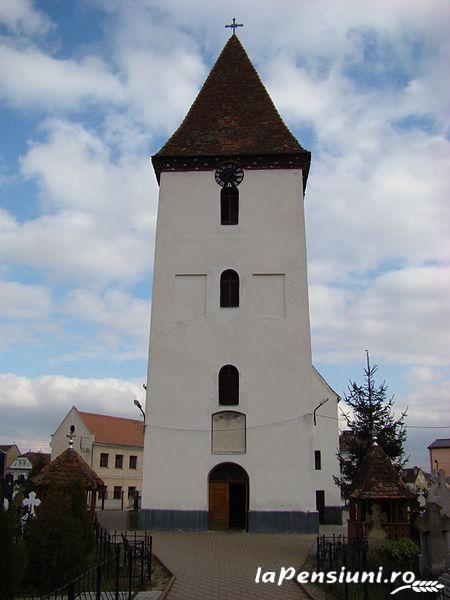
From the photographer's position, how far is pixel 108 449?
5841 centimetres

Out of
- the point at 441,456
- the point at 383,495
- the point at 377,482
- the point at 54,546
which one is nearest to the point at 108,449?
the point at 441,456

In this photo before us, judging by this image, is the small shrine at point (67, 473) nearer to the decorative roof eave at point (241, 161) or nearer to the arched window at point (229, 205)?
the arched window at point (229, 205)

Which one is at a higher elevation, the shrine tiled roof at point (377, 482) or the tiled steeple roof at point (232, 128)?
the tiled steeple roof at point (232, 128)

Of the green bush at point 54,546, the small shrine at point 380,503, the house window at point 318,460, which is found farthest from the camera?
the house window at point 318,460

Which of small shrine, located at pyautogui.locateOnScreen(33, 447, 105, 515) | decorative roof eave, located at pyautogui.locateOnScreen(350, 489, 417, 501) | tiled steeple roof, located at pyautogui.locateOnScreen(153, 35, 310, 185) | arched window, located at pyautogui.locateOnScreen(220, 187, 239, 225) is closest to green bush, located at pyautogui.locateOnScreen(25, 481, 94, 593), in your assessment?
small shrine, located at pyautogui.locateOnScreen(33, 447, 105, 515)

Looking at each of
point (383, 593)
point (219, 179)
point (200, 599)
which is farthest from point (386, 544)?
point (219, 179)

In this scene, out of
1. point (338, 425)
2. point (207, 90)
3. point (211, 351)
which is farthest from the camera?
point (338, 425)

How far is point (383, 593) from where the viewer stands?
1165 centimetres

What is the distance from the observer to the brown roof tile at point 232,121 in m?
26.6

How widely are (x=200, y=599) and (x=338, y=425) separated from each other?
2329 cm

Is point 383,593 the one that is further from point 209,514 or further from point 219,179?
point 219,179

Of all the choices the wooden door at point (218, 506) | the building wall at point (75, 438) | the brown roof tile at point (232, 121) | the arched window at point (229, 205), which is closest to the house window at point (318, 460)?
the wooden door at point (218, 506)

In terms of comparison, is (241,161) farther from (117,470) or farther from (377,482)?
(117,470)

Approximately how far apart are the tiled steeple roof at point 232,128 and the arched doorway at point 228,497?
12.5 meters
